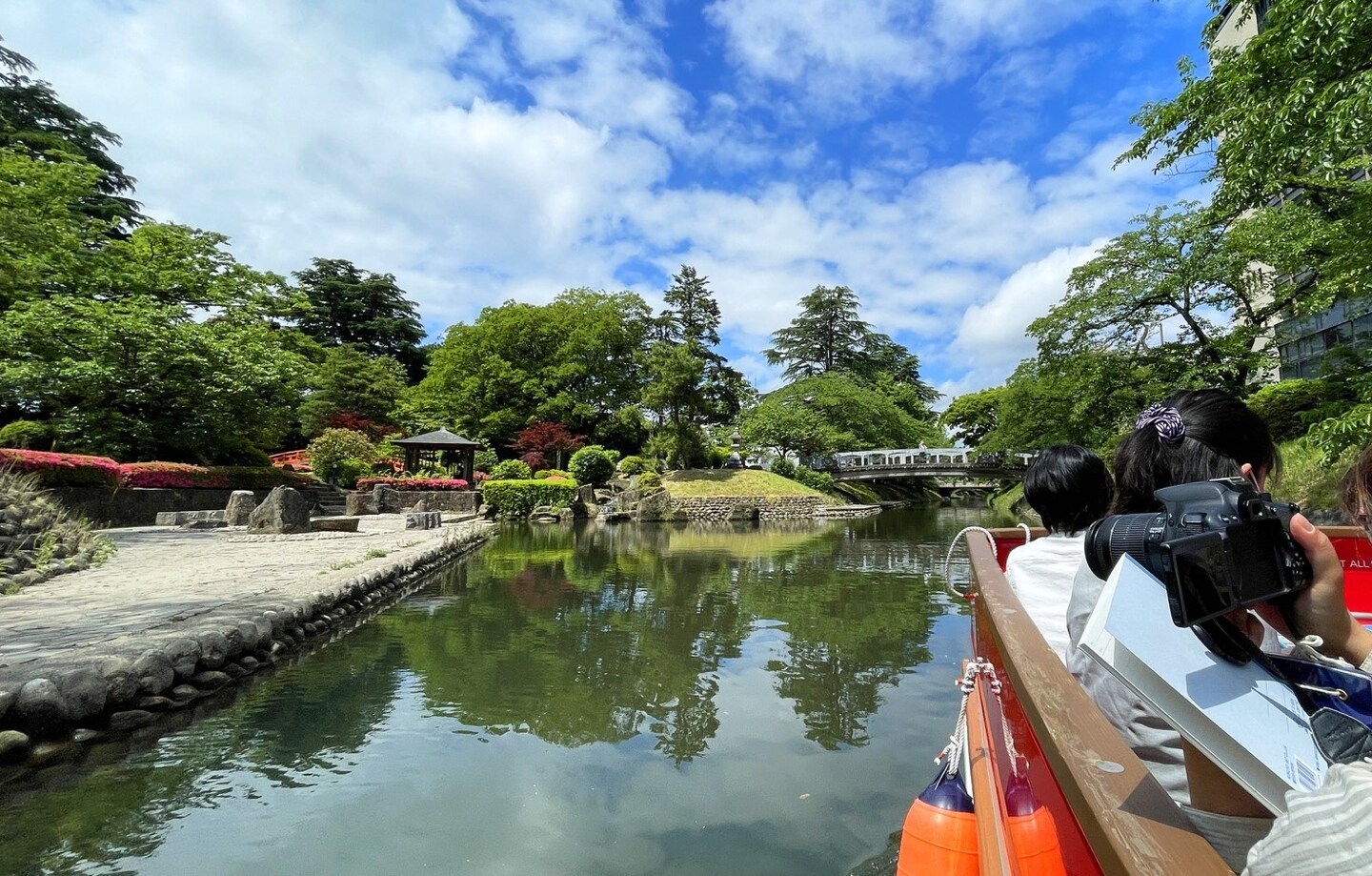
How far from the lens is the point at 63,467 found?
11836 millimetres

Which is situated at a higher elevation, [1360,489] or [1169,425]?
[1169,425]

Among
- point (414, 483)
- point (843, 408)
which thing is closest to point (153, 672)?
point (414, 483)

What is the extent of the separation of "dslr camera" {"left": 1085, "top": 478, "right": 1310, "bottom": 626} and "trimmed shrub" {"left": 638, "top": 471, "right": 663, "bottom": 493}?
21.8 meters

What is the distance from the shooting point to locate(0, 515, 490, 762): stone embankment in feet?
11.0

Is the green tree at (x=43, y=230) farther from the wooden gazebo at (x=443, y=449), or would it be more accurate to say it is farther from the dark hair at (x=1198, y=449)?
the dark hair at (x=1198, y=449)

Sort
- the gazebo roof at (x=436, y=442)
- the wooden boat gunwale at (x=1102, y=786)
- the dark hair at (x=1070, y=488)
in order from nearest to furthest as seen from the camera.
→ the wooden boat gunwale at (x=1102, y=786), the dark hair at (x=1070, y=488), the gazebo roof at (x=436, y=442)

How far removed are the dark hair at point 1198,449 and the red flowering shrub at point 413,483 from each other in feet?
68.3

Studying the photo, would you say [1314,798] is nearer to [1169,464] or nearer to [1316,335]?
[1169,464]

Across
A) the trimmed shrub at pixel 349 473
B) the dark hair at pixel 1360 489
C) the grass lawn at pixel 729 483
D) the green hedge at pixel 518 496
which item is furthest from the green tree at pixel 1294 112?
the trimmed shrub at pixel 349 473

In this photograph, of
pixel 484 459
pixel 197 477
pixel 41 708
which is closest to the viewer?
pixel 41 708

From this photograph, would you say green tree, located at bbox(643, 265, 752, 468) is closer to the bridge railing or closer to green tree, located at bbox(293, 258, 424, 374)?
the bridge railing

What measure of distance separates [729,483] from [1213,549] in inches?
937

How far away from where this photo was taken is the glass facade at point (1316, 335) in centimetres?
1122

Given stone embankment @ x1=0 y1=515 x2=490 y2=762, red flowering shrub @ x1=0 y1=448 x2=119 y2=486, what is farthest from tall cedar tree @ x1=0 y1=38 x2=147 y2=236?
stone embankment @ x1=0 y1=515 x2=490 y2=762
